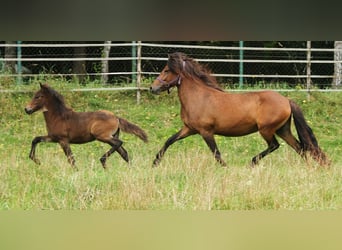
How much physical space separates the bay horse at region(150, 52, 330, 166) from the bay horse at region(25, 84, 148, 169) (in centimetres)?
43

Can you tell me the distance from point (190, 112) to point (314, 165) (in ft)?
4.59

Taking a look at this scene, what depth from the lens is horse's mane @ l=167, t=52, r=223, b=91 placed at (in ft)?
16.9

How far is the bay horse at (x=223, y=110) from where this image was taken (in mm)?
5133

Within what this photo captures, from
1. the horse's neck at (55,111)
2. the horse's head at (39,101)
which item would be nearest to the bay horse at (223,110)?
the horse's neck at (55,111)

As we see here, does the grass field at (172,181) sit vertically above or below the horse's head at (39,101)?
below

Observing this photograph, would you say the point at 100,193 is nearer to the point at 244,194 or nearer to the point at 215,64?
the point at 244,194

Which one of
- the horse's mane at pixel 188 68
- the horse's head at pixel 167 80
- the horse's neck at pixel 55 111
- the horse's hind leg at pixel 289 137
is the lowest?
the horse's hind leg at pixel 289 137

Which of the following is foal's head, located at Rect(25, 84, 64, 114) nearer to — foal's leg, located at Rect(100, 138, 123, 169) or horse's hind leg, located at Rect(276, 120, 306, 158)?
foal's leg, located at Rect(100, 138, 123, 169)

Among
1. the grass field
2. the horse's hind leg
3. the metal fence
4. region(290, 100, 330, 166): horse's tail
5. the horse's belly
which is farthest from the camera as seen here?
the metal fence

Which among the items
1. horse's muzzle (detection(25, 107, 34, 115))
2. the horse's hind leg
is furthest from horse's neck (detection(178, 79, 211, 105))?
horse's muzzle (detection(25, 107, 34, 115))

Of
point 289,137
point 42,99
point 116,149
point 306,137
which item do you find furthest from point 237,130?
point 42,99

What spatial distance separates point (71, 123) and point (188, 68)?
1154 mm

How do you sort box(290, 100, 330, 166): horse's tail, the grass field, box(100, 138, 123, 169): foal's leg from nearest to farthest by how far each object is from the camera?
the grass field, box(290, 100, 330, 166): horse's tail, box(100, 138, 123, 169): foal's leg

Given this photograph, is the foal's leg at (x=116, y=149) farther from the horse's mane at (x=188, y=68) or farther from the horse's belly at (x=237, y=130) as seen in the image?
the horse's belly at (x=237, y=130)
